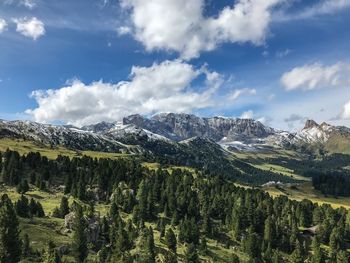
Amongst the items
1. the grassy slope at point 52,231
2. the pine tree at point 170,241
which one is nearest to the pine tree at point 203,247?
the grassy slope at point 52,231

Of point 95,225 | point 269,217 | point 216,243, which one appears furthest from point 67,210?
point 269,217

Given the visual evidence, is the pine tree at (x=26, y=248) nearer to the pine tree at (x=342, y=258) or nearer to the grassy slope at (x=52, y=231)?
the grassy slope at (x=52, y=231)

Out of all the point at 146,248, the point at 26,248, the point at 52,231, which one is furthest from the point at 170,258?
the point at 26,248

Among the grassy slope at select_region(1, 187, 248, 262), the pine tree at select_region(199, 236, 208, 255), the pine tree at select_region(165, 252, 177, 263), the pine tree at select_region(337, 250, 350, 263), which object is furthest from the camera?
the pine tree at select_region(199, 236, 208, 255)

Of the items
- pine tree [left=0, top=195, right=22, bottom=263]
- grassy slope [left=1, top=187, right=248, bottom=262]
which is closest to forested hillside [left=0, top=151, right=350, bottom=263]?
pine tree [left=0, top=195, right=22, bottom=263]

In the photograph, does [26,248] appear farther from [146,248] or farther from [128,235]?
[128,235]

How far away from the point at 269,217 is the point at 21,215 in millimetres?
113887

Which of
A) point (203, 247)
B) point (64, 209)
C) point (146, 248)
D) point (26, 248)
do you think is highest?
point (64, 209)

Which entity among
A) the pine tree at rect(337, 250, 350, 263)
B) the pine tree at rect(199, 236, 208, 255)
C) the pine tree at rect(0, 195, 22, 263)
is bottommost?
the pine tree at rect(337, 250, 350, 263)

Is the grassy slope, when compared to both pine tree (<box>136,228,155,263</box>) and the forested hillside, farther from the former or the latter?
pine tree (<box>136,228,155,263</box>)

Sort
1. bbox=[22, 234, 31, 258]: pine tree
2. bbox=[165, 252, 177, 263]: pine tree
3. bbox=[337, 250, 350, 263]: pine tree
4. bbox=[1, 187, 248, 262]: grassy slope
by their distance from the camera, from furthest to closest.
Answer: bbox=[337, 250, 350, 263]: pine tree, bbox=[165, 252, 177, 263]: pine tree, bbox=[1, 187, 248, 262]: grassy slope, bbox=[22, 234, 31, 258]: pine tree

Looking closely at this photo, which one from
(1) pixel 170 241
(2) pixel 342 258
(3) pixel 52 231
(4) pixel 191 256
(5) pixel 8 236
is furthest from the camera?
(2) pixel 342 258

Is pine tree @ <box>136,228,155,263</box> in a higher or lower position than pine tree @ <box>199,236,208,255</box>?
higher

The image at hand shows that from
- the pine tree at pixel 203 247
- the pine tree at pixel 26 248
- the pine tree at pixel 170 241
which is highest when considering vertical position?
the pine tree at pixel 26 248
